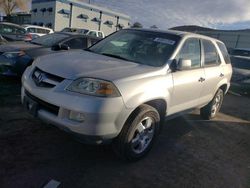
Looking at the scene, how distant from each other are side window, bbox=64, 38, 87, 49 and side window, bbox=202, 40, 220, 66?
13.5ft

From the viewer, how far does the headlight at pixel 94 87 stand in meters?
3.21

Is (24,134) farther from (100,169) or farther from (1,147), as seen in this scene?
(100,169)

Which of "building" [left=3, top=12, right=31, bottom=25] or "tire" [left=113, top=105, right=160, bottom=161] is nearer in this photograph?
"tire" [left=113, top=105, right=160, bottom=161]

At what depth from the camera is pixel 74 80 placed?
3281 mm

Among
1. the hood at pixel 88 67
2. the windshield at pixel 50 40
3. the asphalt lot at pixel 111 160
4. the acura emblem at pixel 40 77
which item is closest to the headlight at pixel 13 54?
the windshield at pixel 50 40

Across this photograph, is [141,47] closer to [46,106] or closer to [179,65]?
[179,65]

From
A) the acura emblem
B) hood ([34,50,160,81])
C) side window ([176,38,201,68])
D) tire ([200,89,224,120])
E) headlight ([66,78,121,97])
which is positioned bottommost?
tire ([200,89,224,120])

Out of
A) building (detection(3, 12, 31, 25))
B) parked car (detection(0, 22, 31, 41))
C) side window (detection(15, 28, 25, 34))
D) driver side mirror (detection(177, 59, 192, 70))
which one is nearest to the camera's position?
driver side mirror (detection(177, 59, 192, 70))

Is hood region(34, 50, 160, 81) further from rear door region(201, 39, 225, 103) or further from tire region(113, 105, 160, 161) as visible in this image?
rear door region(201, 39, 225, 103)

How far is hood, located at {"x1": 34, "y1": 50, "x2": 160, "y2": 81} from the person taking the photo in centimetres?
339

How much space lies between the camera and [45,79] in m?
3.52

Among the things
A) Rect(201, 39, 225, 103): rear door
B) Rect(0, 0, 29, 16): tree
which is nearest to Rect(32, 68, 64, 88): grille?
Rect(201, 39, 225, 103): rear door

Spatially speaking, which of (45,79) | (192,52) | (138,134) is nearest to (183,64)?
(192,52)

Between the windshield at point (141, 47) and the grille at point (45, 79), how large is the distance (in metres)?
1.21
